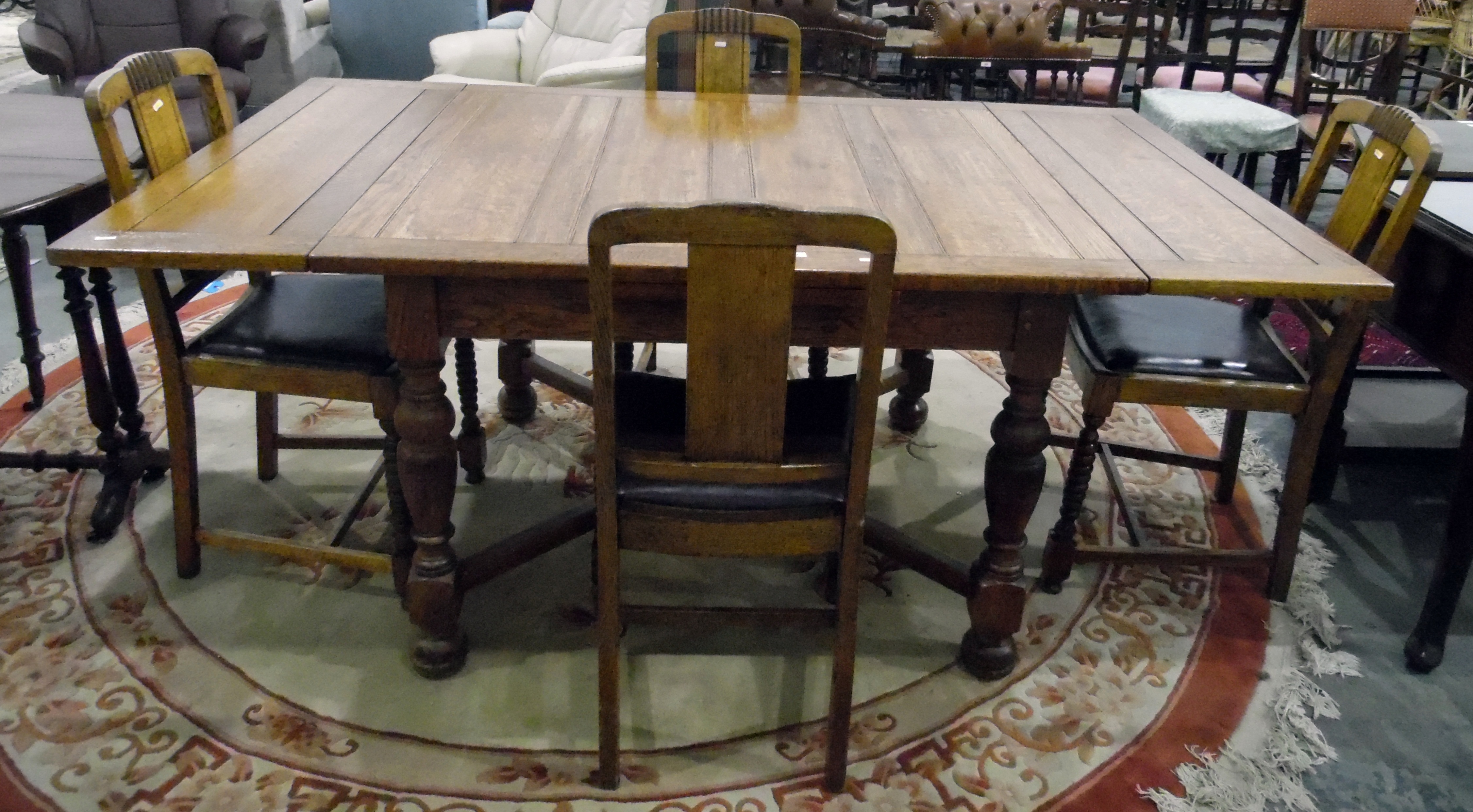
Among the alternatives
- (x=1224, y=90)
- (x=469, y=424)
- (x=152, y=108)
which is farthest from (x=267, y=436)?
(x=1224, y=90)

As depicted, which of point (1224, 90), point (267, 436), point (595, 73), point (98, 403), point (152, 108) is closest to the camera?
point (152, 108)

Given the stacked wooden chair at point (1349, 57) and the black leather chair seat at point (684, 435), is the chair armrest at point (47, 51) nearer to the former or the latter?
the black leather chair seat at point (684, 435)

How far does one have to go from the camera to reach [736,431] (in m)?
1.33

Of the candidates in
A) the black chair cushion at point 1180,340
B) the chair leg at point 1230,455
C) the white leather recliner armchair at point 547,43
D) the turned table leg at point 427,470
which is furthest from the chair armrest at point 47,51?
the chair leg at point 1230,455

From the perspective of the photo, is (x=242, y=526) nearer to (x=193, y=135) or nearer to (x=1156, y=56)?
(x=193, y=135)

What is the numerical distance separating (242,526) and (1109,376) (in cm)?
174

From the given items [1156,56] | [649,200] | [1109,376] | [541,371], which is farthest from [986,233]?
[1156,56]

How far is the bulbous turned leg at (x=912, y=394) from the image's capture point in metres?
2.49

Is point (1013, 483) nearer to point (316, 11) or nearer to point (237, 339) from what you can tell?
point (237, 339)

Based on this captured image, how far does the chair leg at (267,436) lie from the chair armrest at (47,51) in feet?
8.90

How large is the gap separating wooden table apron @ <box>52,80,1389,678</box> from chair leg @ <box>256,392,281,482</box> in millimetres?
573

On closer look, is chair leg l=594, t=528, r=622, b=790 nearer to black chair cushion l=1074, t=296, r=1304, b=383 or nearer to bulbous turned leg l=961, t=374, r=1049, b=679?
bulbous turned leg l=961, t=374, r=1049, b=679

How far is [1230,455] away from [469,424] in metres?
1.70

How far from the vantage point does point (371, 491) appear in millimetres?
2146
